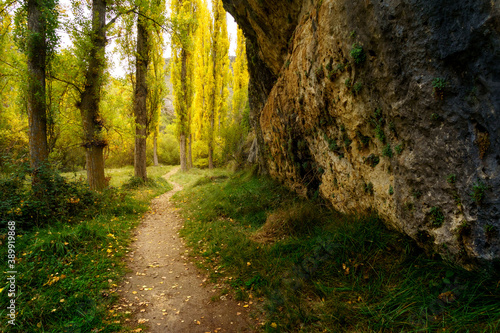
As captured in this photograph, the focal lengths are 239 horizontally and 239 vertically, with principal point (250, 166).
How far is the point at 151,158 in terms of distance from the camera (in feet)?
93.8

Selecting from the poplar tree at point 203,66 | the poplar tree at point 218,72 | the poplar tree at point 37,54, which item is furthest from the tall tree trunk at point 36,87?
the poplar tree at point 203,66

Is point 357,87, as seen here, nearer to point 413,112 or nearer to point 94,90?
point 413,112

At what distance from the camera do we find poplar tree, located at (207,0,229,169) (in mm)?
19656

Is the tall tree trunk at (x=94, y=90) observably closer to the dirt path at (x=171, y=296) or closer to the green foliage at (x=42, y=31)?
the green foliage at (x=42, y=31)

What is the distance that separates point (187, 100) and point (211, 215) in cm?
1420

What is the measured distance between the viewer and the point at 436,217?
2.82 metres

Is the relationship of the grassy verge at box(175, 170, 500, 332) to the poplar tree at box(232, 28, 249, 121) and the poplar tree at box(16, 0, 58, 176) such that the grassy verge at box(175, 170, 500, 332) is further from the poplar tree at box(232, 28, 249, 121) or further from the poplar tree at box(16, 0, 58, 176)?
the poplar tree at box(232, 28, 249, 121)

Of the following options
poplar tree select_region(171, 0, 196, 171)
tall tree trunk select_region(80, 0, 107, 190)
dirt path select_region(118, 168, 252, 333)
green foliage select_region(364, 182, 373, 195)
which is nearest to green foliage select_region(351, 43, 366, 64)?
green foliage select_region(364, 182, 373, 195)

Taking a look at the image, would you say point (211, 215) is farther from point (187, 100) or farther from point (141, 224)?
point (187, 100)

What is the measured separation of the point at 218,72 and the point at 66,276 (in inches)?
762

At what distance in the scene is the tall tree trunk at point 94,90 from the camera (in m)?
7.67

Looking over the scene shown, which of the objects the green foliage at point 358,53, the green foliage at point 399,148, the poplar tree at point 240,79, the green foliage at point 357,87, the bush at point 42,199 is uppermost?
the poplar tree at point 240,79

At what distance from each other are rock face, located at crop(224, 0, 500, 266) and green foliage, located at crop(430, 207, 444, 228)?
12mm

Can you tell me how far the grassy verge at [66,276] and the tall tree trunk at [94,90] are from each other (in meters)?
2.74
